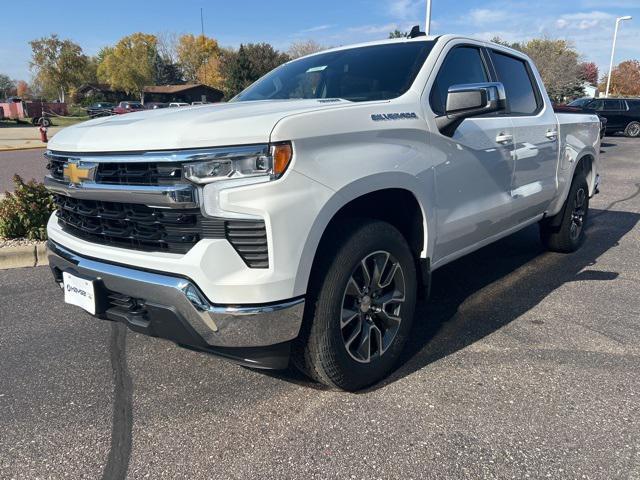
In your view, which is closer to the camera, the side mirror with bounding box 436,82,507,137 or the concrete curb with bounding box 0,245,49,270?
the side mirror with bounding box 436,82,507,137

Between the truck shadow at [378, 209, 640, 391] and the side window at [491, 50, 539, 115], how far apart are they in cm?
145

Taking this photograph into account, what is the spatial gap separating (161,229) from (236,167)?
1.47ft

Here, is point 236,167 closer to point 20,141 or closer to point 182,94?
point 20,141

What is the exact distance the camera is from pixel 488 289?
14.6ft

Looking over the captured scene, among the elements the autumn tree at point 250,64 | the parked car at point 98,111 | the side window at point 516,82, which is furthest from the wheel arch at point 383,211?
the autumn tree at point 250,64

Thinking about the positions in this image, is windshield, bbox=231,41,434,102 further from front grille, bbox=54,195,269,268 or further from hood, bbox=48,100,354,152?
front grille, bbox=54,195,269,268

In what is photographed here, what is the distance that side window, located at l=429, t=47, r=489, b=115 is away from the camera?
10.4 ft

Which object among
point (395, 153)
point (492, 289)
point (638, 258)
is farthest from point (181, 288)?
point (638, 258)

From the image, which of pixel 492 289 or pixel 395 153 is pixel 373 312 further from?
pixel 492 289

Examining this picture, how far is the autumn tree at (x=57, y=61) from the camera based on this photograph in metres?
70.4

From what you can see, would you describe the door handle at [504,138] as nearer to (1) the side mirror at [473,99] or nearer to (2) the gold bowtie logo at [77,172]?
(1) the side mirror at [473,99]

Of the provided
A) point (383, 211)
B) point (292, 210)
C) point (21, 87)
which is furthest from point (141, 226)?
point (21, 87)

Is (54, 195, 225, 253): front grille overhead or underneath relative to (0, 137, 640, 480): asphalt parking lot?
overhead

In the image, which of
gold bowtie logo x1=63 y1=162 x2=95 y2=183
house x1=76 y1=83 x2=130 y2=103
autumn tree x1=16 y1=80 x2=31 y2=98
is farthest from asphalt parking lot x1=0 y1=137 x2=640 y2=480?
autumn tree x1=16 y1=80 x2=31 y2=98
